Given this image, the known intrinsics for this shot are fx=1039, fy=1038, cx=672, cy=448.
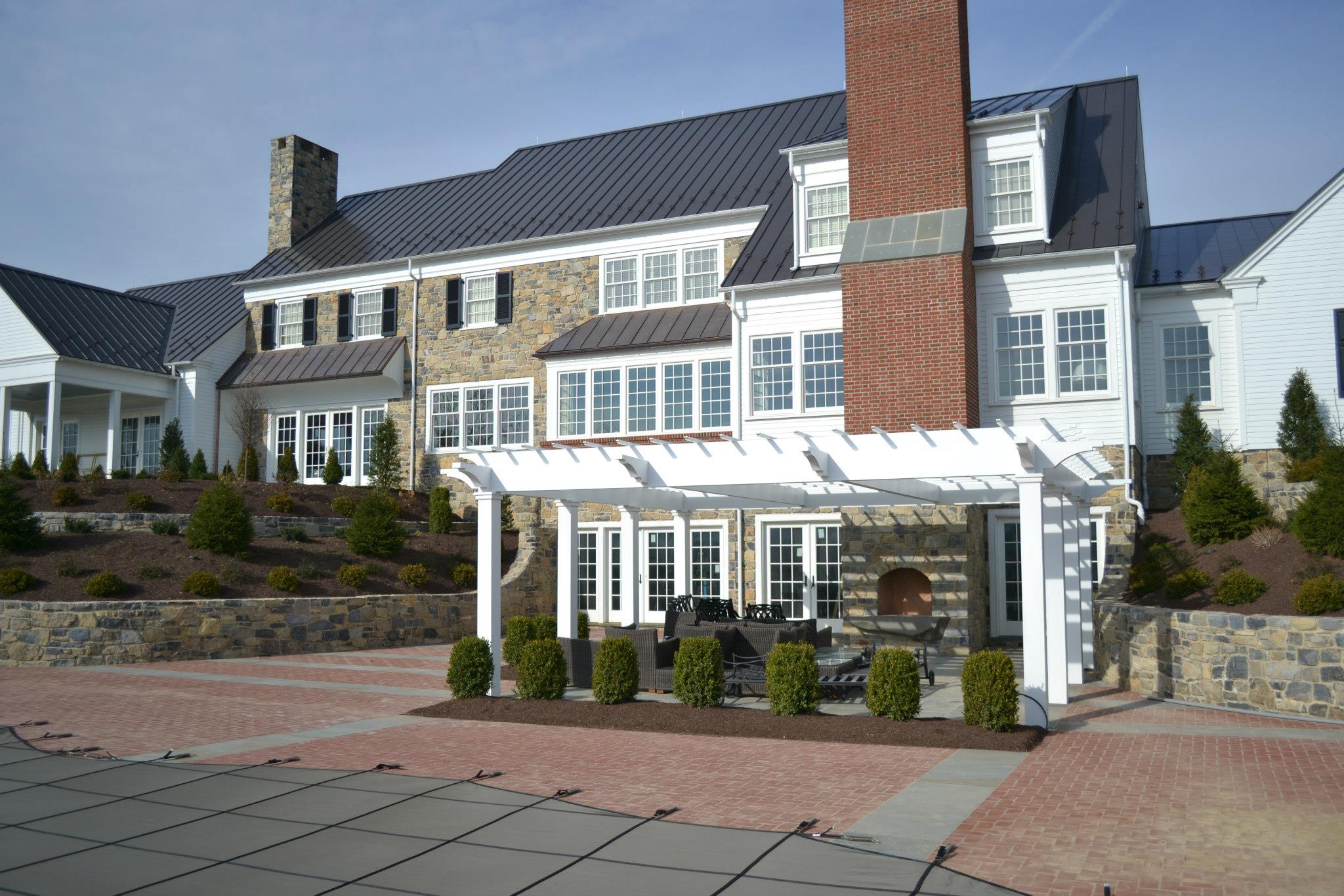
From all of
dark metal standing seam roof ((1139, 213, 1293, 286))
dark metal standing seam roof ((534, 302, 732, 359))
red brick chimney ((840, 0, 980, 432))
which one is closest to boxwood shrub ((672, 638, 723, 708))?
red brick chimney ((840, 0, 980, 432))

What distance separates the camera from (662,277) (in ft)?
83.2

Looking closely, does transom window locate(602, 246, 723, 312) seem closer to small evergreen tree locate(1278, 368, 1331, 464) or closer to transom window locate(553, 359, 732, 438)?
transom window locate(553, 359, 732, 438)

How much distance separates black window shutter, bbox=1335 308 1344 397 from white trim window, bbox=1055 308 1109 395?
4.60 m

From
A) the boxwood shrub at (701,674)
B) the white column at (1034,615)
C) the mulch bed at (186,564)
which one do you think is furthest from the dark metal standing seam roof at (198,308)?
the white column at (1034,615)

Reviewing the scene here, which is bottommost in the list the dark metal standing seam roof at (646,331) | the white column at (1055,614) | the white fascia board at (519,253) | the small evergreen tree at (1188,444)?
the white column at (1055,614)

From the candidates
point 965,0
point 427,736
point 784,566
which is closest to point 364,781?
point 427,736

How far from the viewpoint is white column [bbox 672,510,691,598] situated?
61.7 feet

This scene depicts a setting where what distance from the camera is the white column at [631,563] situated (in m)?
17.5

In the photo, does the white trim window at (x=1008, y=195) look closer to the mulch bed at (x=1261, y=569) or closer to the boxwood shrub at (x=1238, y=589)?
the mulch bed at (x=1261, y=569)

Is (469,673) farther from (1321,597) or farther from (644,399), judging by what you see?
(644,399)

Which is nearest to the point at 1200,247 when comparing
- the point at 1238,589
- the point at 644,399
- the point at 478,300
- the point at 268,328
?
the point at 1238,589

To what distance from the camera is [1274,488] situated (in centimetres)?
1659

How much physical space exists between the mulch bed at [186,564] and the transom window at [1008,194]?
1330 centimetres

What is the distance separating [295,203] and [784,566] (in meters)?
20.6
